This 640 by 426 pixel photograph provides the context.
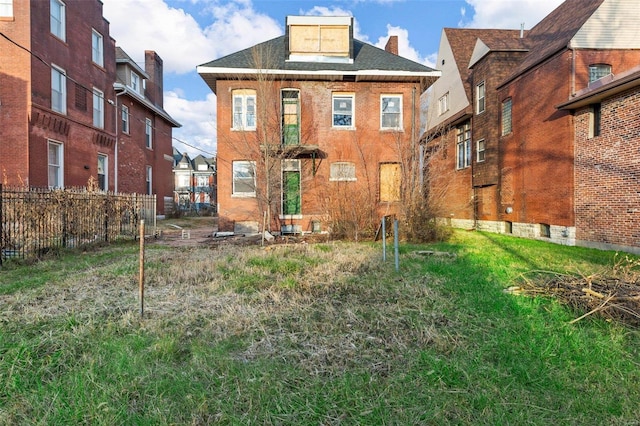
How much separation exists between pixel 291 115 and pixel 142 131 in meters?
13.3

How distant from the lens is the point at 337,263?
6422mm

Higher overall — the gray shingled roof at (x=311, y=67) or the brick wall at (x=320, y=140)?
the gray shingled roof at (x=311, y=67)

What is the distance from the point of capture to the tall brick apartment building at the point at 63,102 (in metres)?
12.5

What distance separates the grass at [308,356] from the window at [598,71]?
11.3 meters

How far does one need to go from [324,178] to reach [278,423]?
1229cm

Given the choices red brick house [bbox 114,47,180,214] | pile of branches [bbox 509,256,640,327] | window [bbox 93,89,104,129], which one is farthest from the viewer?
red brick house [bbox 114,47,180,214]

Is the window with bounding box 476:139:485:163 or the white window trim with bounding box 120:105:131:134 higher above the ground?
the white window trim with bounding box 120:105:131:134

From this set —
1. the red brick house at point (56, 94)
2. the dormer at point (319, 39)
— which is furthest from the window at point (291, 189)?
the red brick house at point (56, 94)

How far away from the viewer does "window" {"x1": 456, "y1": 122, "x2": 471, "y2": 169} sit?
17828 mm

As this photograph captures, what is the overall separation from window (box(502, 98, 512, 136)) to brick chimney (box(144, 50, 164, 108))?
24.1 metres

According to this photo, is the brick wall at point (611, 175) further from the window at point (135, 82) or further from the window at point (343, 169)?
the window at point (135, 82)

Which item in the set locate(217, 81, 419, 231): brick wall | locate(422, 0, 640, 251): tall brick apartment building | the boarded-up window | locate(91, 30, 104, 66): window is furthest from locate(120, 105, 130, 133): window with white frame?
locate(422, 0, 640, 251): tall brick apartment building

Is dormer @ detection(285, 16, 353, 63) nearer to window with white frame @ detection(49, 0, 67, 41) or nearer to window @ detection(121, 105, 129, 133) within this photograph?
window with white frame @ detection(49, 0, 67, 41)

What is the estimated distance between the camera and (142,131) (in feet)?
70.1
